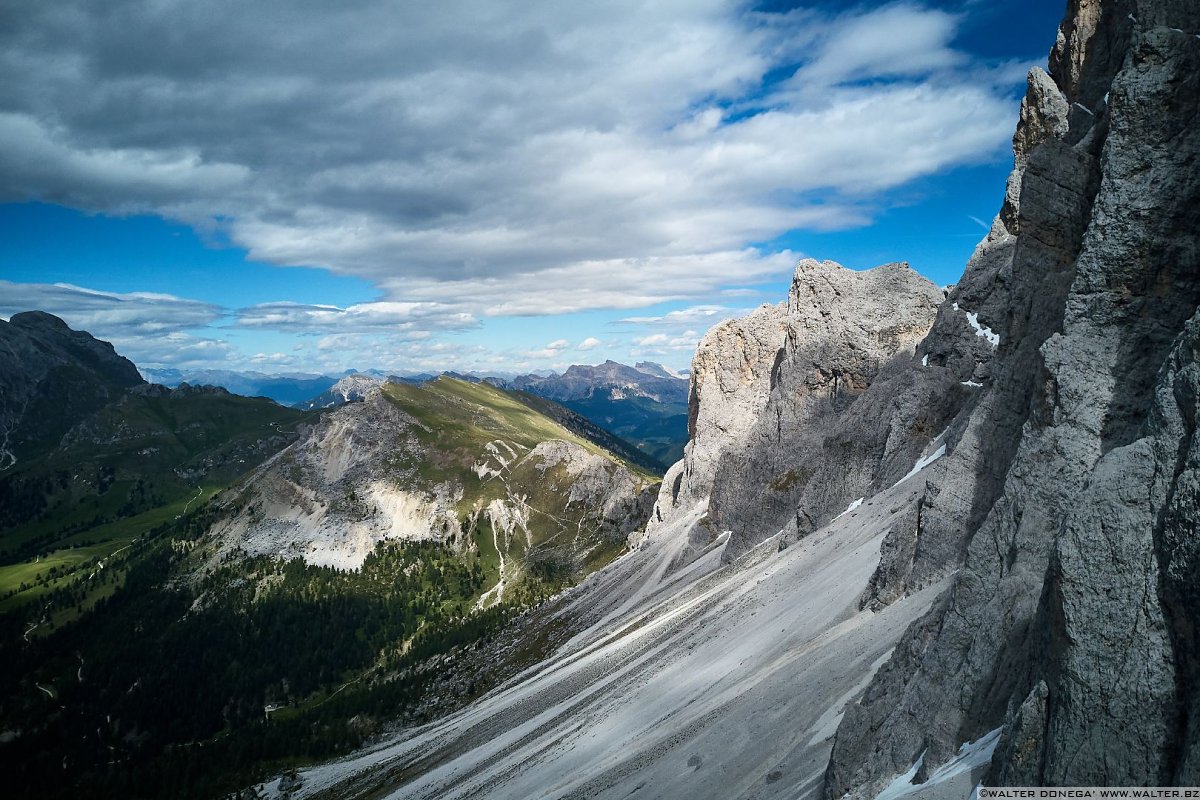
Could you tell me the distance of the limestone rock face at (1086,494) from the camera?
13266 millimetres

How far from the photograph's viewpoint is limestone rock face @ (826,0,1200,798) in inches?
522

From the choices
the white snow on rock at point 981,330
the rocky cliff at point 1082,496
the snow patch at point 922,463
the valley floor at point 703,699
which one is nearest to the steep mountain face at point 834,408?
the snow patch at point 922,463

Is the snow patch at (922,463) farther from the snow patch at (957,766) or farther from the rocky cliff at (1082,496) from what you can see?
the snow patch at (957,766)

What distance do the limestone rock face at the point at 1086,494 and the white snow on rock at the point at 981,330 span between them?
28755 millimetres

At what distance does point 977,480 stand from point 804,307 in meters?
73.0

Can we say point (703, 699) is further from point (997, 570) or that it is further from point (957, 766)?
point (957, 766)

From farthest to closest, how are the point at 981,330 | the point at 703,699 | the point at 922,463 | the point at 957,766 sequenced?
the point at 981,330 → the point at 922,463 → the point at 703,699 → the point at 957,766

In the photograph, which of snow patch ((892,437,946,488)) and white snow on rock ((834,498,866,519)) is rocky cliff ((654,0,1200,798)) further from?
white snow on rock ((834,498,866,519))

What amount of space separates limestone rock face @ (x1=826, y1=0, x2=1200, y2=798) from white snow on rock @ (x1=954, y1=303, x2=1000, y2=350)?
94.3ft

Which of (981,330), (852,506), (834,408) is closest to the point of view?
(981,330)

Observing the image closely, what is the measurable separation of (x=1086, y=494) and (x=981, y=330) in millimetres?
55394

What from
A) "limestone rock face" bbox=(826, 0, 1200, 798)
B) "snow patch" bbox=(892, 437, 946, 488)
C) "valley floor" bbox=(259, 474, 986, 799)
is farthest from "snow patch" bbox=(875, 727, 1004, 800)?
"snow patch" bbox=(892, 437, 946, 488)

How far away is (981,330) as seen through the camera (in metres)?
63.5

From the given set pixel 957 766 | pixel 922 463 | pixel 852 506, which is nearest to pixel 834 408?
pixel 852 506
